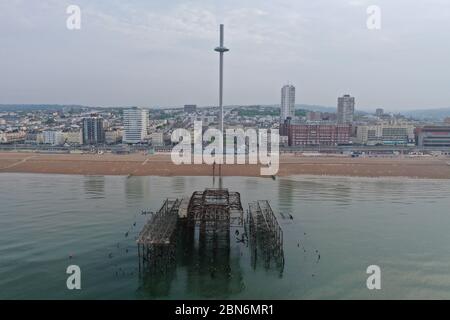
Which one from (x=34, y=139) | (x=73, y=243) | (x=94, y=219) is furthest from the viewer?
(x=34, y=139)

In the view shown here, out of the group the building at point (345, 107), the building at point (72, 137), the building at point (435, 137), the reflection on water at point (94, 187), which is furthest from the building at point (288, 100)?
the reflection on water at point (94, 187)

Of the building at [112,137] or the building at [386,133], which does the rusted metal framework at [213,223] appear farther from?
the building at [386,133]

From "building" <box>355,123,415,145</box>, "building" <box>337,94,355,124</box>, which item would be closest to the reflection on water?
"building" <box>355,123,415,145</box>

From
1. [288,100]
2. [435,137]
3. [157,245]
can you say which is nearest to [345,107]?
[288,100]
